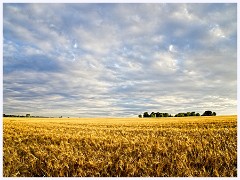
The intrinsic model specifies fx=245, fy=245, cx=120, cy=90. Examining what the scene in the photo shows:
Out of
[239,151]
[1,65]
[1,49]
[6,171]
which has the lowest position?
[6,171]

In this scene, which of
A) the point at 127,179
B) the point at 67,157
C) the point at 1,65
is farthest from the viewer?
the point at 1,65

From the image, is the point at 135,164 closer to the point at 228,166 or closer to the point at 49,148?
the point at 228,166

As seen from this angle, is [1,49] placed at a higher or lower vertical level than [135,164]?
higher

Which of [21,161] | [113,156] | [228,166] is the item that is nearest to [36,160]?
[21,161]

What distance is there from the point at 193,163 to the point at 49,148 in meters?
4.94

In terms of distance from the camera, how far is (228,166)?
6.16m

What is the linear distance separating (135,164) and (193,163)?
5.27ft

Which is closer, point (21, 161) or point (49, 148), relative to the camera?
point (21, 161)

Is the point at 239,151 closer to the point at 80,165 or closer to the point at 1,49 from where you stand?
the point at 80,165

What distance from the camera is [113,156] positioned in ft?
23.5

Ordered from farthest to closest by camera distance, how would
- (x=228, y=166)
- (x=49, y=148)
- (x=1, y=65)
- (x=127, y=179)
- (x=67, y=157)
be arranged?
(x=49, y=148)
(x=1, y=65)
(x=67, y=157)
(x=228, y=166)
(x=127, y=179)

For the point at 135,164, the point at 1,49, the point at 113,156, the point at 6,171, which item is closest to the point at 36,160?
the point at 6,171

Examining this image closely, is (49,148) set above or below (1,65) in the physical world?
below

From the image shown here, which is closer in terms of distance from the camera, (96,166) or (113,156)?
(96,166)
